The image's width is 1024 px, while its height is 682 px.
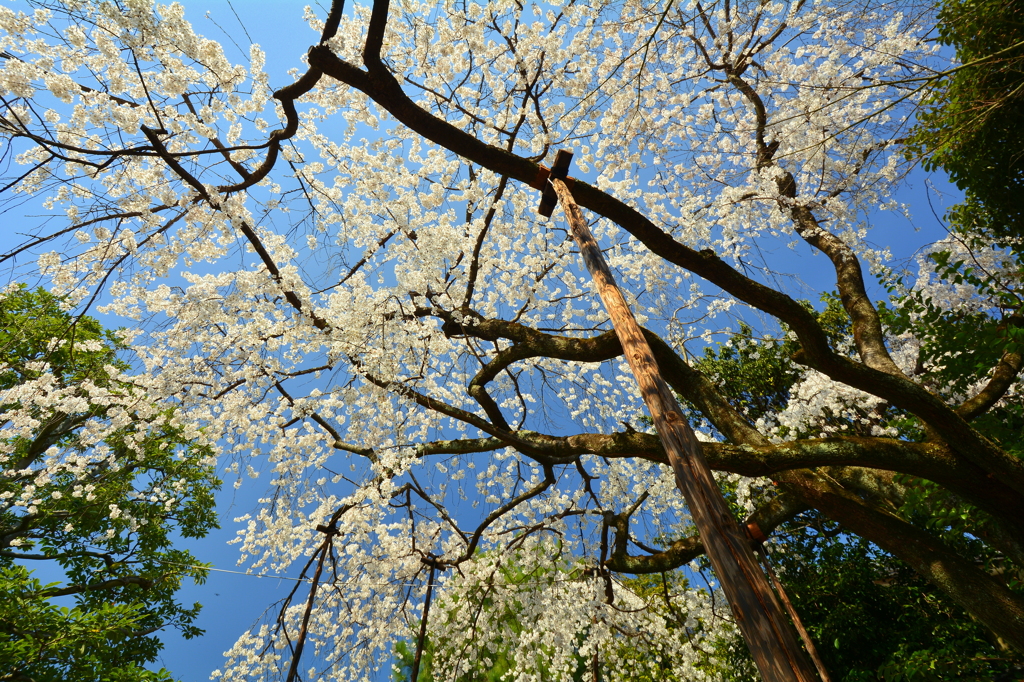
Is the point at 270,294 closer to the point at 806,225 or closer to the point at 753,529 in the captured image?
the point at 753,529

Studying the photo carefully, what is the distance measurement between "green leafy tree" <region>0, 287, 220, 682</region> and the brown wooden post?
4.41 meters

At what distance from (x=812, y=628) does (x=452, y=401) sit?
17.3ft

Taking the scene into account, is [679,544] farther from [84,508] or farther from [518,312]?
[84,508]

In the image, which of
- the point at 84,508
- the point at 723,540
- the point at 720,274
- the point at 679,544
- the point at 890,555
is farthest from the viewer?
the point at 84,508

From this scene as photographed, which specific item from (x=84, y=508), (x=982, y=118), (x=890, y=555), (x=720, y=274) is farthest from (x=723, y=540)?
(x=84, y=508)

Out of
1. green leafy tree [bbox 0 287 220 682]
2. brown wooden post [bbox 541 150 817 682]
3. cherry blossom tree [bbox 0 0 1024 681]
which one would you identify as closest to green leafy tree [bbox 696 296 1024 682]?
cherry blossom tree [bbox 0 0 1024 681]

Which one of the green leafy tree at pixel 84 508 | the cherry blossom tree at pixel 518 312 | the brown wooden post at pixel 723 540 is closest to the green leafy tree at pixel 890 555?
the cherry blossom tree at pixel 518 312

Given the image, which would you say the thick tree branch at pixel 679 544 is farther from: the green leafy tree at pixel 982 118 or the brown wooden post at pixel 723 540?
the green leafy tree at pixel 982 118

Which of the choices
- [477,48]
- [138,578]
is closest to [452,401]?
[477,48]

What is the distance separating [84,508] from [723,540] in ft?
31.8

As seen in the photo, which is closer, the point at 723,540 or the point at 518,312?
the point at 723,540

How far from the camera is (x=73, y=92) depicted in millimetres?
3270

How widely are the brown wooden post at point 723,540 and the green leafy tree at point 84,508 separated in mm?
4415

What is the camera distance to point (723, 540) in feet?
4.31
